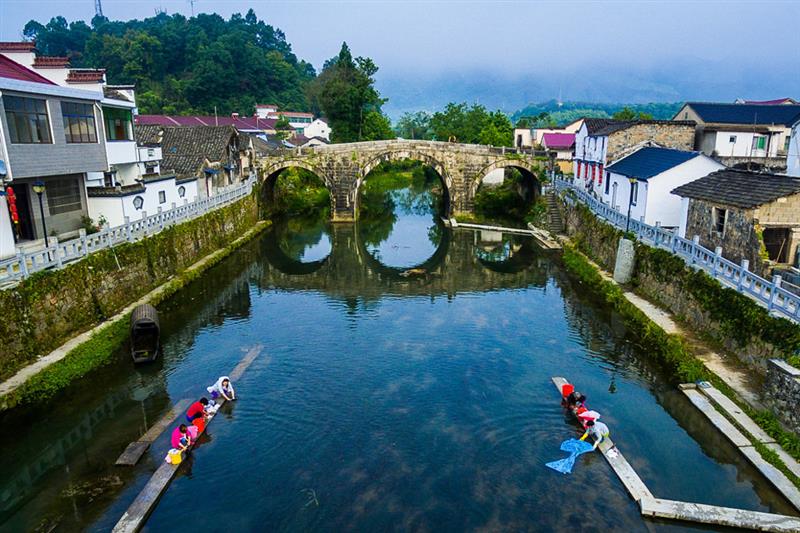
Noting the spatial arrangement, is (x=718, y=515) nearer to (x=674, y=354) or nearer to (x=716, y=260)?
(x=674, y=354)

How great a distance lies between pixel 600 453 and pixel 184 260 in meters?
24.2

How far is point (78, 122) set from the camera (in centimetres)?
2400

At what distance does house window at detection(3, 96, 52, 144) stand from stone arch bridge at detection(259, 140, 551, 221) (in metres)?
27.9

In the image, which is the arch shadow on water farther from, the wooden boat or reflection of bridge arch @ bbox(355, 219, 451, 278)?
the wooden boat

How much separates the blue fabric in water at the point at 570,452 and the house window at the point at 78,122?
2329 centimetres

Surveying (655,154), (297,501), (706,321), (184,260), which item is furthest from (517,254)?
(297,501)

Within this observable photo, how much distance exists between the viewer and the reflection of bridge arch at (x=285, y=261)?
3444cm

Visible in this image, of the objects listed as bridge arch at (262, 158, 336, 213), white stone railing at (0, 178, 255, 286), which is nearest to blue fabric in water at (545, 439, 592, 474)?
white stone railing at (0, 178, 255, 286)

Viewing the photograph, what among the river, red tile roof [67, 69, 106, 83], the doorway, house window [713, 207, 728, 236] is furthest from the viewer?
red tile roof [67, 69, 106, 83]

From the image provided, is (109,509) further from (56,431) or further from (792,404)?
(792,404)

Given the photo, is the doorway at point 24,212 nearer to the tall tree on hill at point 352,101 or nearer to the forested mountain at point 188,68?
the tall tree on hill at point 352,101

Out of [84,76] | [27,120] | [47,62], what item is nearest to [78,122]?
[27,120]

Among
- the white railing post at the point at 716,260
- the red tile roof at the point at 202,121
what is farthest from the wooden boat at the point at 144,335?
the red tile roof at the point at 202,121

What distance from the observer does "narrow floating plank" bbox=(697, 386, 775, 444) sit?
45.4 ft
